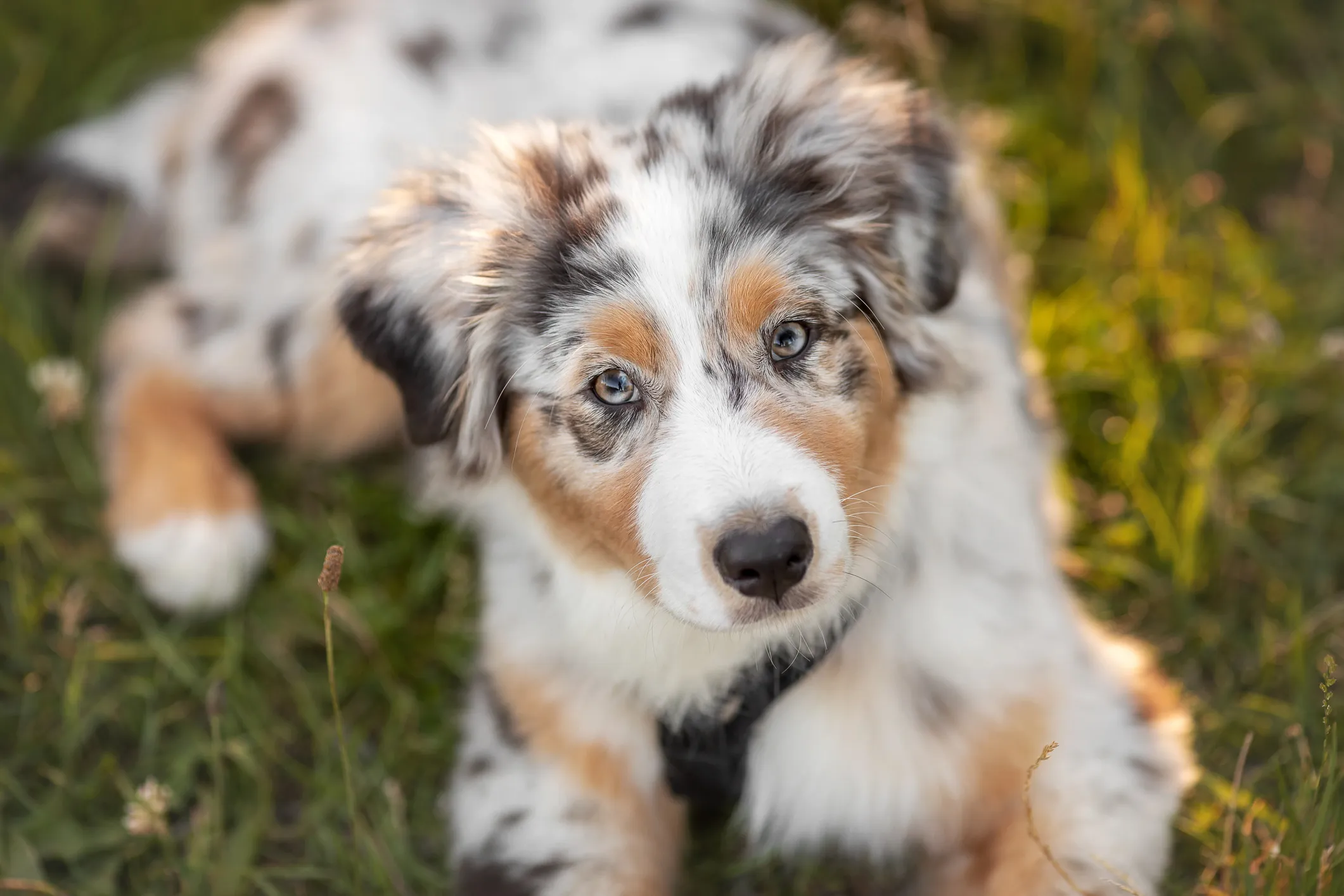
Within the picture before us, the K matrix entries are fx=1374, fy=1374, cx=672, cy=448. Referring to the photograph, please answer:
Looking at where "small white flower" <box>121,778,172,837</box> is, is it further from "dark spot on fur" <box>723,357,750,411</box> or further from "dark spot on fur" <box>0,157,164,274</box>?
"dark spot on fur" <box>0,157,164,274</box>

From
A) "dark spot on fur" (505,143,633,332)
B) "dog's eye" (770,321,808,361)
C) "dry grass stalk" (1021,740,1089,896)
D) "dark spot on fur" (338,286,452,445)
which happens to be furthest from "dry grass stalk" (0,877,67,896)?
"dry grass stalk" (1021,740,1089,896)

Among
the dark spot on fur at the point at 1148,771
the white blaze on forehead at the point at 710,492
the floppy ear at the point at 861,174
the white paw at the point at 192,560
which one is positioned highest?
the floppy ear at the point at 861,174

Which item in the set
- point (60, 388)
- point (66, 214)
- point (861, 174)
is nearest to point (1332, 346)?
point (861, 174)

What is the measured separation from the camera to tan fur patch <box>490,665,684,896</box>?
2908 millimetres

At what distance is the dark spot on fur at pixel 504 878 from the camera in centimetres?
282

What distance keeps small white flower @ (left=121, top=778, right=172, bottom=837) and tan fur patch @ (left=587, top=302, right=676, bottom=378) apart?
1513 mm

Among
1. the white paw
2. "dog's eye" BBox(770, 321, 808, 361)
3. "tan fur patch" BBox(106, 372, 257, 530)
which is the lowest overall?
the white paw

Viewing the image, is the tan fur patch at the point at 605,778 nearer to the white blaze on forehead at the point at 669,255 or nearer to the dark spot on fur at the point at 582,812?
the dark spot on fur at the point at 582,812

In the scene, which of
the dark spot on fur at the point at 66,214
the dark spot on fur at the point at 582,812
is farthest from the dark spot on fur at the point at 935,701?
the dark spot on fur at the point at 66,214

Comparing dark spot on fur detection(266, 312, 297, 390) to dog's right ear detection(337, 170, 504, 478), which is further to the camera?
dark spot on fur detection(266, 312, 297, 390)

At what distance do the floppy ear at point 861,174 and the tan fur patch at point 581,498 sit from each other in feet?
1.87

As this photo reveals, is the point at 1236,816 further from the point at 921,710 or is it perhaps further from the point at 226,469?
the point at 226,469

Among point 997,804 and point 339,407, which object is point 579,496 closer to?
point 997,804

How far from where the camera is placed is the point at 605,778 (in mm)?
2939
